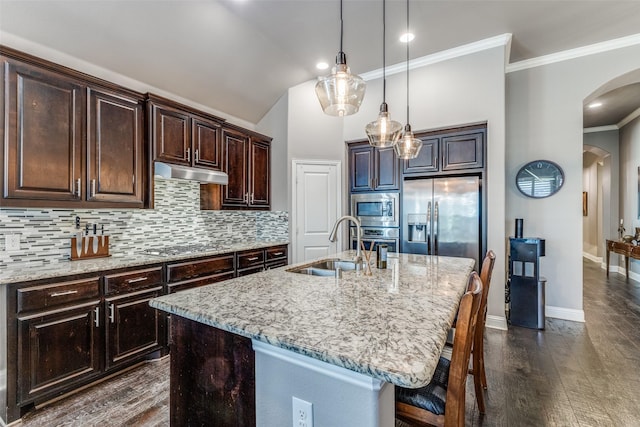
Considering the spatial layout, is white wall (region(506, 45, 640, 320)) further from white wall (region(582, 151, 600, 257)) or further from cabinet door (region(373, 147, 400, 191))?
white wall (region(582, 151, 600, 257))

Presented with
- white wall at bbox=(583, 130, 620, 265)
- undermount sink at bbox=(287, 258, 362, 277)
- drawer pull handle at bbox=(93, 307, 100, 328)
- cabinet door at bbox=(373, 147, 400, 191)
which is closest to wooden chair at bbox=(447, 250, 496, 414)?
undermount sink at bbox=(287, 258, 362, 277)

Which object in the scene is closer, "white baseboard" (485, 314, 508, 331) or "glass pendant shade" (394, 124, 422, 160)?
"glass pendant shade" (394, 124, 422, 160)

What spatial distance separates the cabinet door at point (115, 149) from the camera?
2.42 meters

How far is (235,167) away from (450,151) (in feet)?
8.73

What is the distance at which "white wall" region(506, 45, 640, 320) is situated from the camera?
355 cm

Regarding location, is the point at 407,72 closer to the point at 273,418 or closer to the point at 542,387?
the point at 542,387

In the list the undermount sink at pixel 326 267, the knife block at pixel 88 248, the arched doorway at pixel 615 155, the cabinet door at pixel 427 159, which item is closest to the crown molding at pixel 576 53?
the arched doorway at pixel 615 155

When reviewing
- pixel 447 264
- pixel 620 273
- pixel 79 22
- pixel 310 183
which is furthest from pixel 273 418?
pixel 620 273

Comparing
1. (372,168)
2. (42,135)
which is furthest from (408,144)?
(42,135)

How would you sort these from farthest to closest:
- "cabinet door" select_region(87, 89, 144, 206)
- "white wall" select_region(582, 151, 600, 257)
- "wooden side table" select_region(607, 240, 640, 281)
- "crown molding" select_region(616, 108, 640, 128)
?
"white wall" select_region(582, 151, 600, 257) < "crown molding" select_region(616, 108, 640, 128) < "wooden side table" select_region(607, 240, 640, 281) < "cabinet door" select_region(87, 89, 144, 206)

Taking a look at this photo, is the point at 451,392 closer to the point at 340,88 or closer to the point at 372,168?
the point at 340,88

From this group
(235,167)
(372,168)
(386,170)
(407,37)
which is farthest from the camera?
(372,168)

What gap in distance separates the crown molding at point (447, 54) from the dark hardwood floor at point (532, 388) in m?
3.19

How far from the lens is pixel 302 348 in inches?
34.1
